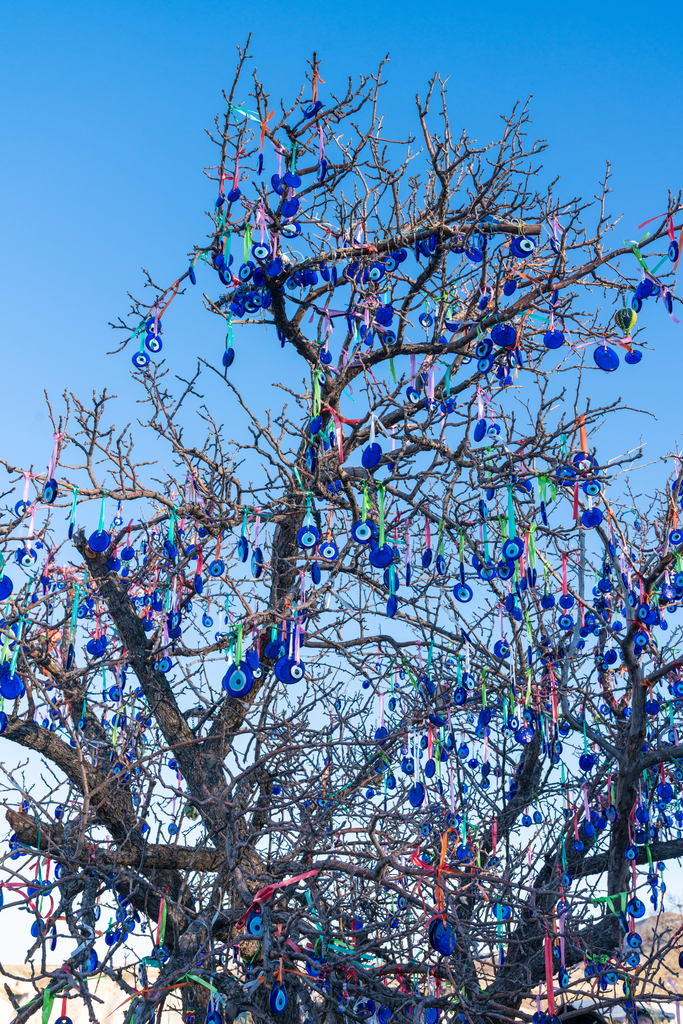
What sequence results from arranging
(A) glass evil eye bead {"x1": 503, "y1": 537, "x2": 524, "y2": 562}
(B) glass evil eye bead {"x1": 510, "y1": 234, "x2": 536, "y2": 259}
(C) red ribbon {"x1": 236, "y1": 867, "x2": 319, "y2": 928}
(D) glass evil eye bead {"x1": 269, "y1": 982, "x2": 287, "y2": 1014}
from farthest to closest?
(A) glass evil eye bead {"x1": 503, "y1": 537, "x2": 524, "y2": 562} < (B) glass evil eye bead {"x1": 510, "y1": 234, "x2": 536, "y2": 259} < (C) red ribbon {"x1": 236, "y1": 867, "x2": 319, "y2": 928} < (D) glass evil eye bead {"x1": 269, "y1": 982, "x2": 287, "y2": 1014}

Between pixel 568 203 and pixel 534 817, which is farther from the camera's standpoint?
pixel 534 817

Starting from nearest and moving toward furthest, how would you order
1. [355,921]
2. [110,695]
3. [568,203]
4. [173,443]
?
[355,921], [568,203], [173,443], [110,695]

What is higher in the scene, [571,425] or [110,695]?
[571,425]

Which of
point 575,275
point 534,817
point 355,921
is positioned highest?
point 575,275

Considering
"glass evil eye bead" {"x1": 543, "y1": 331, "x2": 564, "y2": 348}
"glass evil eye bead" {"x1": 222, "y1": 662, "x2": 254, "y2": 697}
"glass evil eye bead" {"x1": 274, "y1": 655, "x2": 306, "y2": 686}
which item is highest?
"glass evil eye bead" {"x1": 543, "y1": 331, "x2": 564, "y2": 348}

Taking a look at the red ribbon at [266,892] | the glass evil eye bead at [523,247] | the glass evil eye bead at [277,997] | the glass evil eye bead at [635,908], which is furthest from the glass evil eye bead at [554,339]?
the glass evil eye bead at [635,908]

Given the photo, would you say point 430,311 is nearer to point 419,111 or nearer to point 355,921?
point 419,111

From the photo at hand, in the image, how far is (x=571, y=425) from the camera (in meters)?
5.77

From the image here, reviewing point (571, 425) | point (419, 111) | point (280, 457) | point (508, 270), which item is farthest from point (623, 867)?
point (419, 111)

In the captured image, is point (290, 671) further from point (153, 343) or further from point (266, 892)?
point (153, 343)

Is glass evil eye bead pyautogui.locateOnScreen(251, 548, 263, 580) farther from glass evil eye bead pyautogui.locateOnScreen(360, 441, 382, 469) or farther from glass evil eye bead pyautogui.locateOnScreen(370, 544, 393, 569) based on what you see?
glass evil eye bead pyautogui.locateOnScreen(360, 441, 382, 469)

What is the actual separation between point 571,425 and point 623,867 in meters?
3.33

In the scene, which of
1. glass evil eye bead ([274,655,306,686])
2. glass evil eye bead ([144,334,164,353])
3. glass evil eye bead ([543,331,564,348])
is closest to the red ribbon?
glass evil eye bead ([274,655,306,686])

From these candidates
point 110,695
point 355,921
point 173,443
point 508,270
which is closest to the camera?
point 355,921
